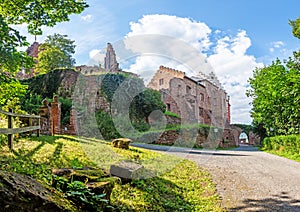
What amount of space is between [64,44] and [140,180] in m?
27.5

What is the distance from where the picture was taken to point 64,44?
1177 inches

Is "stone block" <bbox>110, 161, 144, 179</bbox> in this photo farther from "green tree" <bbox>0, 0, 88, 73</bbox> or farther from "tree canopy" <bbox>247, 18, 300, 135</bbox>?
"tree canopy" <bbox>247, 18, 300, 135</bbox>

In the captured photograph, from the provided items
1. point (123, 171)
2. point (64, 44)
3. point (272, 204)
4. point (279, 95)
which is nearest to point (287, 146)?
point (279, 95)

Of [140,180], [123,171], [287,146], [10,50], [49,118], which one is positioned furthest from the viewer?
[287,146]

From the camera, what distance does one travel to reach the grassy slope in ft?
14.6

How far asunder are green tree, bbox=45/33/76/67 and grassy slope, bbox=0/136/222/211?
23.2 m

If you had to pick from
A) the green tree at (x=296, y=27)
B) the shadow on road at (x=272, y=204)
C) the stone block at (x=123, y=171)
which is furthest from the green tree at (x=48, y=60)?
the shadow on road at (x=272, y=204)

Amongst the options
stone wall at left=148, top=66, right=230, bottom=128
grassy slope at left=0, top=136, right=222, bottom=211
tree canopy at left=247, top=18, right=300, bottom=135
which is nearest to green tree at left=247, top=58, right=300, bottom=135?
tree canopy at left=247, top=18, right=300, bottom=135

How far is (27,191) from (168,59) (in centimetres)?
809

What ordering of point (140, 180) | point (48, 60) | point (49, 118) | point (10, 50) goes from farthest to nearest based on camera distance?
point (48, 60), point (49, 118), point (10, 50), point (140, 180)

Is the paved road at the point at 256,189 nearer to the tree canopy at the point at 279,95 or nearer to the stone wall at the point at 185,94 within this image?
the tree canopy at the point at 279,95

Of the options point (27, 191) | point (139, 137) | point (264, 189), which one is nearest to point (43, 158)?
point (27, 191)

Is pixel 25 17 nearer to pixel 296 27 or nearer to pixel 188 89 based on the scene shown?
pixel 296 27

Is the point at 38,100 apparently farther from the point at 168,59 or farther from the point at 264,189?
the point at 264,189
